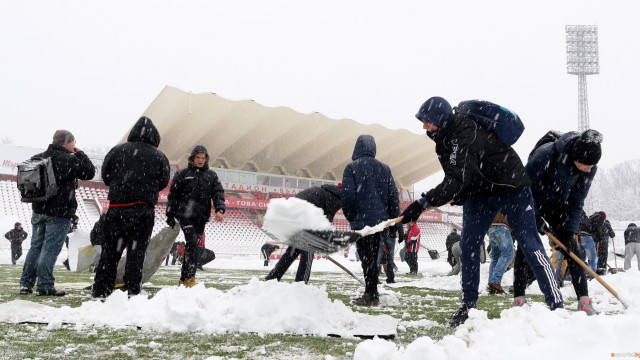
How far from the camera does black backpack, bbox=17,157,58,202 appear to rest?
4930 millimetres

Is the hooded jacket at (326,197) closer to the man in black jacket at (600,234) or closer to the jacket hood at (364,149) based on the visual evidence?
the jacket hood at (364,149)

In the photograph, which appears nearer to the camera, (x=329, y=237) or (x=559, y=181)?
(x=329, y=237)

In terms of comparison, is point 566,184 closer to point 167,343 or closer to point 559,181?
point 559,181

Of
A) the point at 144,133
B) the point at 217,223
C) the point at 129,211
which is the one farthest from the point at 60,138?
the point at 217,223

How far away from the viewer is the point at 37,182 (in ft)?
16.2

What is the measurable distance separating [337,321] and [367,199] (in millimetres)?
1665

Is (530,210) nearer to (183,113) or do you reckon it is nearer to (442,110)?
(442,110)

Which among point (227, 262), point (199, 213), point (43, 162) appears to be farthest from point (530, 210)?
point (227, 262)

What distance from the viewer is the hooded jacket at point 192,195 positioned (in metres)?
5.82

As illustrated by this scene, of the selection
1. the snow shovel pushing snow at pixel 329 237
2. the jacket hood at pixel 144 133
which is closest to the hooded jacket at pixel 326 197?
the jacket hood at pixel 144 133

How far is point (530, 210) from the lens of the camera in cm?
353

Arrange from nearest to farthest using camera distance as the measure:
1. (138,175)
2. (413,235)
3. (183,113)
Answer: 1. (138,175)
2. (413,235)
3. (183,113)

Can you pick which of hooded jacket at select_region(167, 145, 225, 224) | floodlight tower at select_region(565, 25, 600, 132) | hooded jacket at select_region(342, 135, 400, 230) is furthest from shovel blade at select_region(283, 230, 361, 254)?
floodlight tower at select_region(565, 25, 600, 132)

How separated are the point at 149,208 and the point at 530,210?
3.13 metres
